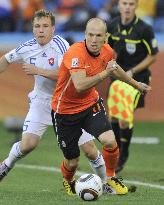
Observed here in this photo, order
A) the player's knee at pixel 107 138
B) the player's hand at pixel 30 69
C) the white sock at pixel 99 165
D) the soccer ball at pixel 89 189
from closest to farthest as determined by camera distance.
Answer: the soccer ball at pixel 89 189
the player's knee at pixel 107 138
the player's hand at pixel 30 69
the white sock at pixel 99 165

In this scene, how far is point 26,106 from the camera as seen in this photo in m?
18.7

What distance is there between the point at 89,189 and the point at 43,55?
6.77 feet

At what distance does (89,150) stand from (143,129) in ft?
26.5

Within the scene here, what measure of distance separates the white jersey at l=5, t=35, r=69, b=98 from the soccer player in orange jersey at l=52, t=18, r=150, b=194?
2.17 feet

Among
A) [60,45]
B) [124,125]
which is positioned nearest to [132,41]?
[124,125]

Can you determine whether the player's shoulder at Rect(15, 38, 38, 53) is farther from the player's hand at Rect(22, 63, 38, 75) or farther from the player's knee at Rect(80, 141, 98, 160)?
the player's knee at Rect(80, 141, 98, 160)

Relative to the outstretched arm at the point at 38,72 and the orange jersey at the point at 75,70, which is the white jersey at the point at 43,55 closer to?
the outstretched arm at the point at 38,72

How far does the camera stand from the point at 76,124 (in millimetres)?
10141

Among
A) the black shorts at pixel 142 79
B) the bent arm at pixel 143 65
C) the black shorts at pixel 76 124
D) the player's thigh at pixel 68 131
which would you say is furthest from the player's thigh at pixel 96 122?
the black shorts at pixel 142 79

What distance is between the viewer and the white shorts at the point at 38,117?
10.9 m

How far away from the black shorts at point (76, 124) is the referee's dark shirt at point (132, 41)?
11.4 feet

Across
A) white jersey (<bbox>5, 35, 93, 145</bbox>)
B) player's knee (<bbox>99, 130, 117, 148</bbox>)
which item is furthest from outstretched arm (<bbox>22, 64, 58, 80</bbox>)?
player's knee (<bbox>99, 130, 117, 148</bbox>)

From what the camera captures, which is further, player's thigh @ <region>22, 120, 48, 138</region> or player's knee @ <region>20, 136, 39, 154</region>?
player's thigh @ <region>22, 120, 48, 138</region>

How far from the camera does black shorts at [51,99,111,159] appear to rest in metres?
10.0
